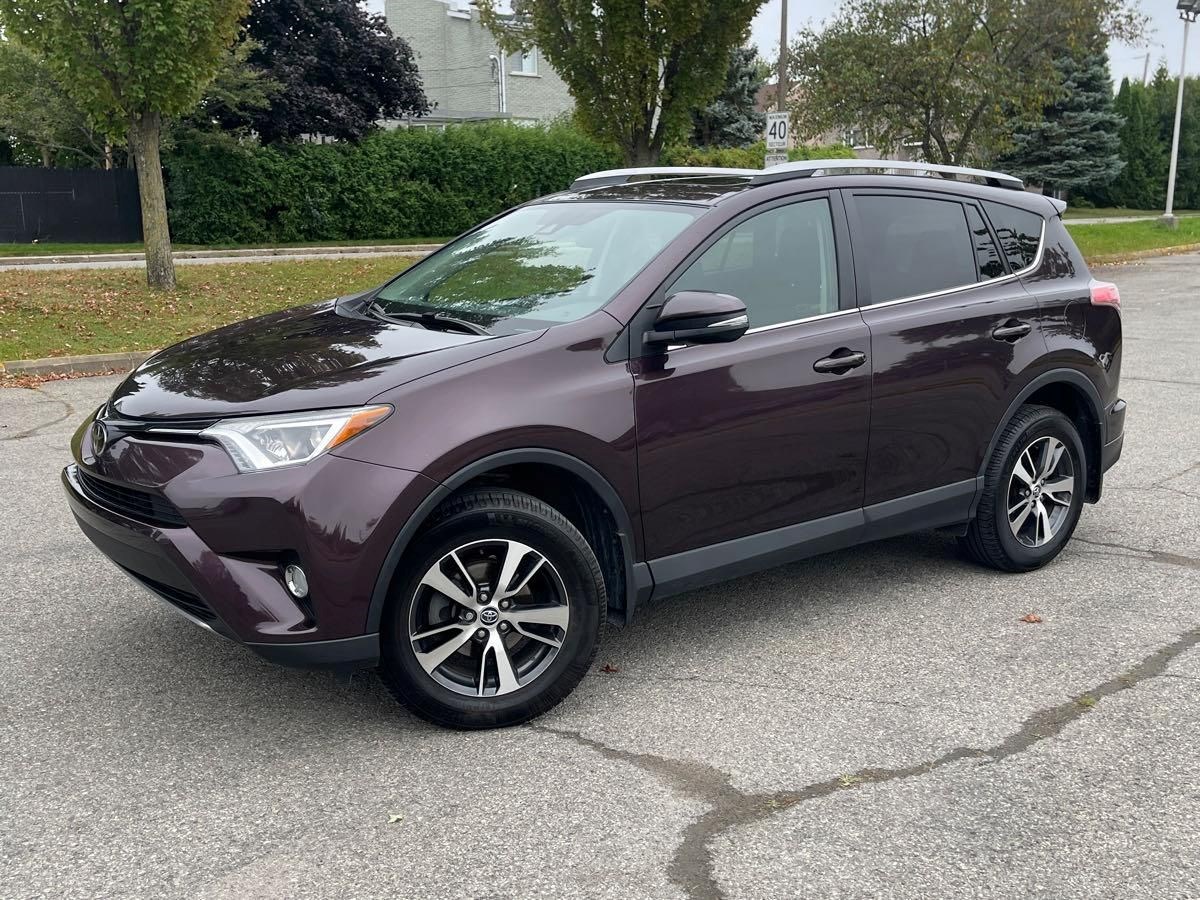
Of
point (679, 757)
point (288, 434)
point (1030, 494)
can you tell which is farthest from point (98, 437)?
point (1030, 494)

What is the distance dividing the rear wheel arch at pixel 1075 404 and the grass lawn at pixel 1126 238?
2078 cm

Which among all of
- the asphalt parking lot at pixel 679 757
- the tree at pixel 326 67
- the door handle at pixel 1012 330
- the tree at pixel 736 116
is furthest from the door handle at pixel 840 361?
the tree at pixel 736 116

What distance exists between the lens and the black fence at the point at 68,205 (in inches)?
1118

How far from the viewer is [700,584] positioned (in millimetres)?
4242

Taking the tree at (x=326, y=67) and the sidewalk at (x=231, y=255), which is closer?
the sidewalk at (x=231, y=255)

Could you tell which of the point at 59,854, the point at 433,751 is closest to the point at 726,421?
the point at 433,751

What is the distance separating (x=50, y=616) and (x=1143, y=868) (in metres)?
3.98

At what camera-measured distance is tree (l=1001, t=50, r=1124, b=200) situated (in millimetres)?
44562

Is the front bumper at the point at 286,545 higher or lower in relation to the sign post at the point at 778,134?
lower

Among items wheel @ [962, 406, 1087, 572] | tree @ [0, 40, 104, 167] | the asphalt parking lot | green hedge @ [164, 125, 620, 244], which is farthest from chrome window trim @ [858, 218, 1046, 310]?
tree @ [0, 40, 104, 167]

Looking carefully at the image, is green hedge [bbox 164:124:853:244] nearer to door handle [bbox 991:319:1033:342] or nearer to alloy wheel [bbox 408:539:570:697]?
door handle [bbox 991:319:1033:342]

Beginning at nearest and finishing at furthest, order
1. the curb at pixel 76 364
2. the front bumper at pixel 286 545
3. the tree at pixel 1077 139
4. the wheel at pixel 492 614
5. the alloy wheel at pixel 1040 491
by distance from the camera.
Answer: the front bumper at pixel 286 545, the wheel at pixel 492 614, the alloy wheel at pixel 1040 491, the curb at pixel 76 364, the tree at pixel 1077 139

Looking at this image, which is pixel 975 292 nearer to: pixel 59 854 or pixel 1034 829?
pixel 1034 829

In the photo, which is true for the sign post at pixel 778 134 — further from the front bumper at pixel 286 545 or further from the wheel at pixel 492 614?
the front bumper at pixel 286 545
